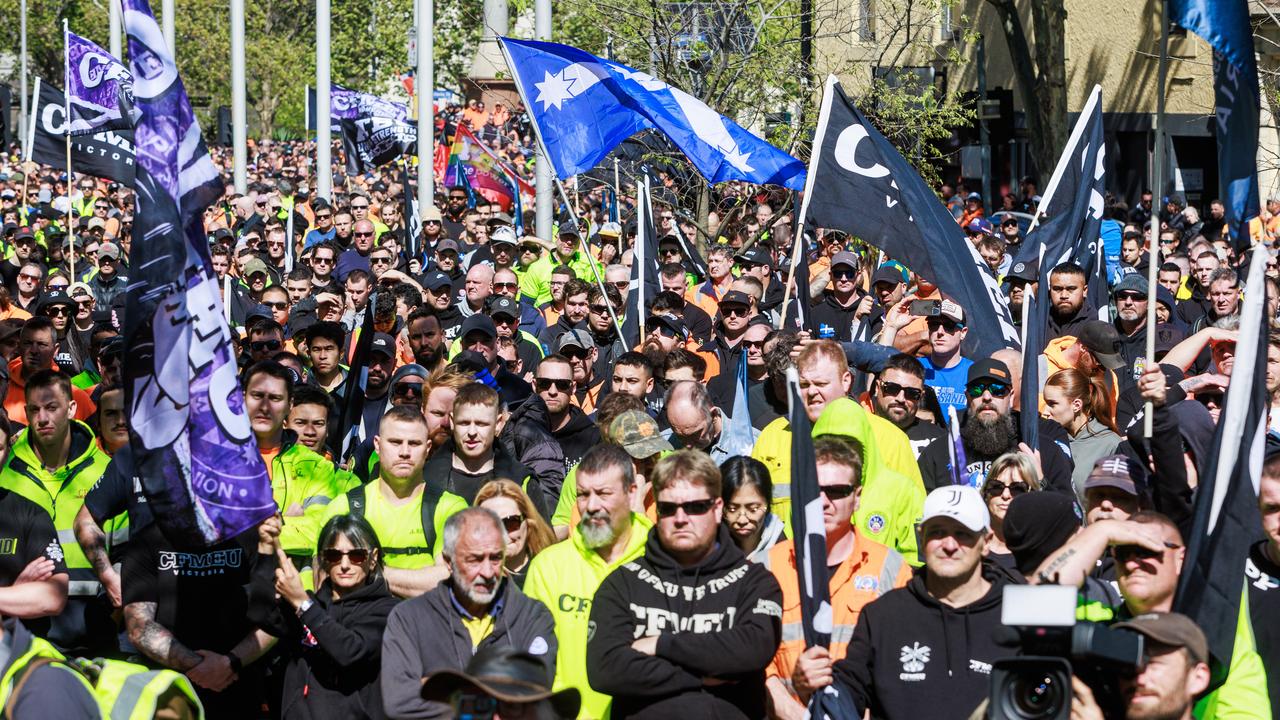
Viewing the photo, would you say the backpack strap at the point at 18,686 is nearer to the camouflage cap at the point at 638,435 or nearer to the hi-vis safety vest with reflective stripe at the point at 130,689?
the hi-vis safety vest with reflective stripe at the point at 130,689

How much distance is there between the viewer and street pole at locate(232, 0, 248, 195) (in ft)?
84.8

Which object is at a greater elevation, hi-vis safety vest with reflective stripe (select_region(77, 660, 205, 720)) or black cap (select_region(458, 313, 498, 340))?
black cap (select_region(458, 313, 498, 340))

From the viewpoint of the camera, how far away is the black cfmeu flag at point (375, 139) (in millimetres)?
25609

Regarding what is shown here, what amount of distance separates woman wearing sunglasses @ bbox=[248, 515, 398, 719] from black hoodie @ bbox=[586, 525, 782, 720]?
1.13 metres

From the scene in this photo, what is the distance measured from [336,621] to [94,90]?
12.3 meters

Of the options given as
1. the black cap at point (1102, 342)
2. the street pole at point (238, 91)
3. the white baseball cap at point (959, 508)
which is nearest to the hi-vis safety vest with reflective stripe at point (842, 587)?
the white baseball cap at point (959, 508)

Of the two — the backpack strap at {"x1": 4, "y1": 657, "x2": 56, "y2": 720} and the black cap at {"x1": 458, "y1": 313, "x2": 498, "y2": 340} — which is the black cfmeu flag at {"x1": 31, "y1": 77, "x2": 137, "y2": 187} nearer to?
the black cap at {"x1": 458, "y1": 313, "x2": 498, "y2": 340}

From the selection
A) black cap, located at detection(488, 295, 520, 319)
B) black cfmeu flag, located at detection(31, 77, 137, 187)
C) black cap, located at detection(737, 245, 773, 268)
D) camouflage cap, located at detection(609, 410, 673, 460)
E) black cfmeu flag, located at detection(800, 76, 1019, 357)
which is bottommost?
camouflage cap, located at detection(609, 410, 673, 460)

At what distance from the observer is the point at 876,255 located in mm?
16031

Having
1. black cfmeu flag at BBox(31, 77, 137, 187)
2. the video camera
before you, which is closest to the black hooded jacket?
the video camera

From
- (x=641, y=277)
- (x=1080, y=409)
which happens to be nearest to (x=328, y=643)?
(x=1080, y=409)

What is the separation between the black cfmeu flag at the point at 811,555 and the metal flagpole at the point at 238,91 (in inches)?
836

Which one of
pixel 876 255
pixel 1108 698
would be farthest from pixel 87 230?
pixel 1108 698

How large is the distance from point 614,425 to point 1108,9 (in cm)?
2896
